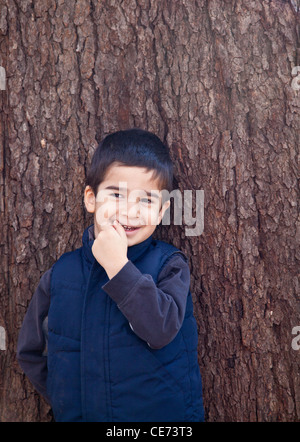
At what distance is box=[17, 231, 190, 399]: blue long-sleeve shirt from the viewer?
1754 millimetres

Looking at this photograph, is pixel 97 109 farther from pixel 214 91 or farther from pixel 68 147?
pixel 214 91

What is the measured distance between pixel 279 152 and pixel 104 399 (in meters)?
1.42

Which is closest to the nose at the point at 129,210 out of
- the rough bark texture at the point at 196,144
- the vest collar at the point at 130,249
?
the vest collar at the point at 130,249

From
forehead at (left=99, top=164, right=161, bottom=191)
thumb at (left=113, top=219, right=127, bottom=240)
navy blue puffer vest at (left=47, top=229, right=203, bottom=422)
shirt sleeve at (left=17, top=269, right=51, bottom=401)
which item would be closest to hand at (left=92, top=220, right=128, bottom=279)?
thumb at (left=113, top=219, right=127, bottom=240)

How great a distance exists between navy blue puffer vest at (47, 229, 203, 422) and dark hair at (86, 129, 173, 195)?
345mm

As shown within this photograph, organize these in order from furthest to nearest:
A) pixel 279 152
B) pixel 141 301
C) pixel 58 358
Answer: pixel 279 152 < pixel 58 358 < pixel 141 301

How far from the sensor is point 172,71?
88.9 inches

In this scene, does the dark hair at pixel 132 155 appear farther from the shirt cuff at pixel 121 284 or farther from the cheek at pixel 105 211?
the shirt cuff at pixel 121 284

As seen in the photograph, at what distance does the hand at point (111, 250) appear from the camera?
5.96 feet

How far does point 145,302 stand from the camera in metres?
1.75

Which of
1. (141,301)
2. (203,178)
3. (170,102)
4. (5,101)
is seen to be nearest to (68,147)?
(5,101)

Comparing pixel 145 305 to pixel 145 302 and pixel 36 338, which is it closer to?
pixel 145 302

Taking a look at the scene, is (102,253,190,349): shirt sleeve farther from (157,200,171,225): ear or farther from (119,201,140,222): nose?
(157,200,171,225): ear

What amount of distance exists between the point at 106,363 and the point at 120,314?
0.21 metres
